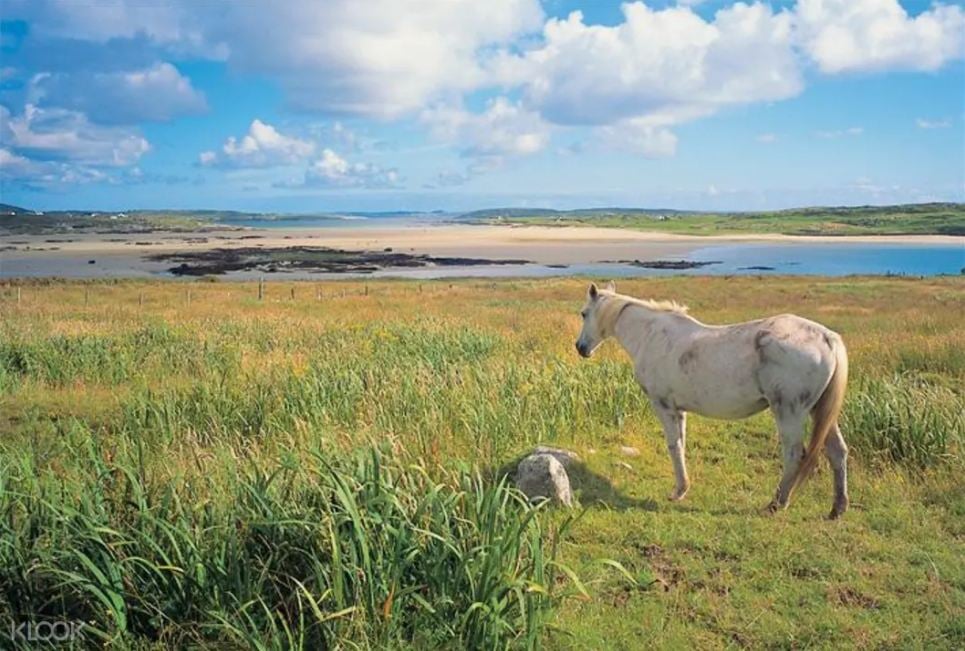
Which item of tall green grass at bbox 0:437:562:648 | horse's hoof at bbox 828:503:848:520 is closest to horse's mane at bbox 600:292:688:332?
horse's hoof at bbox 828:503:848:520

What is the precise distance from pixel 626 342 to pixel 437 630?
447 cm

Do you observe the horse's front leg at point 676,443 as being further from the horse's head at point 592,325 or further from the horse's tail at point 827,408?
the horse's head at point 592,325

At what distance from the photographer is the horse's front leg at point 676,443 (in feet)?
22.9

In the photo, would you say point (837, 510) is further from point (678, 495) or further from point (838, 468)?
point (678, 495)

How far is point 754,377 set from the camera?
6.32 metres

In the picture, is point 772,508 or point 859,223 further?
point 859,223

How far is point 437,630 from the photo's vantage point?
394 cm

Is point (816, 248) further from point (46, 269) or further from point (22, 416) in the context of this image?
point (22, 416)

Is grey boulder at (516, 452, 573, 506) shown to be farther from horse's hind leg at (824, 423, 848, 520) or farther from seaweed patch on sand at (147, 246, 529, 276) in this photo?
seaweed patch on sand at (147, 246, 529, 276)

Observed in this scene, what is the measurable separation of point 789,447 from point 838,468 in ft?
2.01

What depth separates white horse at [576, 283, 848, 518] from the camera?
6082mm

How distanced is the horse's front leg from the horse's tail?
115cm

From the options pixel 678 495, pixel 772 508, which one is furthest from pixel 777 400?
pixel 678 495

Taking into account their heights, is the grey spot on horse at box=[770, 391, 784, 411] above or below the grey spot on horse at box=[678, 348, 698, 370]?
below
